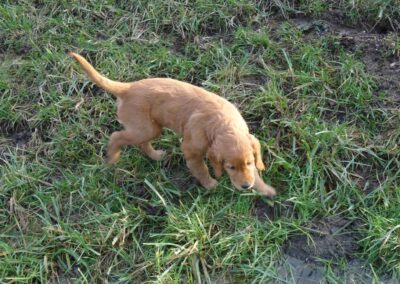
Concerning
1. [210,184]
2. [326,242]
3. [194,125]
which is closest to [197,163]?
[210,184]

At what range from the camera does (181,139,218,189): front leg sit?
3857 millimetres

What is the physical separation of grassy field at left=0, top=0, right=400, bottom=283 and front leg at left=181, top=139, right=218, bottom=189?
90mm

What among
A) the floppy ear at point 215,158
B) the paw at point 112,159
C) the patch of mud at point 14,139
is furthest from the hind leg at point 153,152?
the patch of mud at point 14,139

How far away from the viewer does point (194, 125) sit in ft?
12.5

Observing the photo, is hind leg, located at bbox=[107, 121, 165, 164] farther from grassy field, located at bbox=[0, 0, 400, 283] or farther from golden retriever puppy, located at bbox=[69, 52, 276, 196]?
grassy field, located at bbox=[0, 0, 400, 283]

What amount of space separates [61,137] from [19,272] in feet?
4.22

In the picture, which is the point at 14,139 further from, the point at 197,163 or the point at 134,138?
the point at 197,163

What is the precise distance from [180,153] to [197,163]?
0.46m

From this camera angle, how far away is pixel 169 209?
3.97 meters

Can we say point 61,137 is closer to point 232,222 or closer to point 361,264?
point 232,222

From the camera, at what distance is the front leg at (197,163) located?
12.7ft

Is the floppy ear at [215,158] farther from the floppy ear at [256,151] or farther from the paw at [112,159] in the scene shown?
the paw at [112,159]

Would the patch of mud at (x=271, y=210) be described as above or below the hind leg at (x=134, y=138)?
below

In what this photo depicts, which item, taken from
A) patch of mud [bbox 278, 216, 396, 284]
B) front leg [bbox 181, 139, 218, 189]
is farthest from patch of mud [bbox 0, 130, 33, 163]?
patch of mud [bbox 278, 216, 396, 284]
